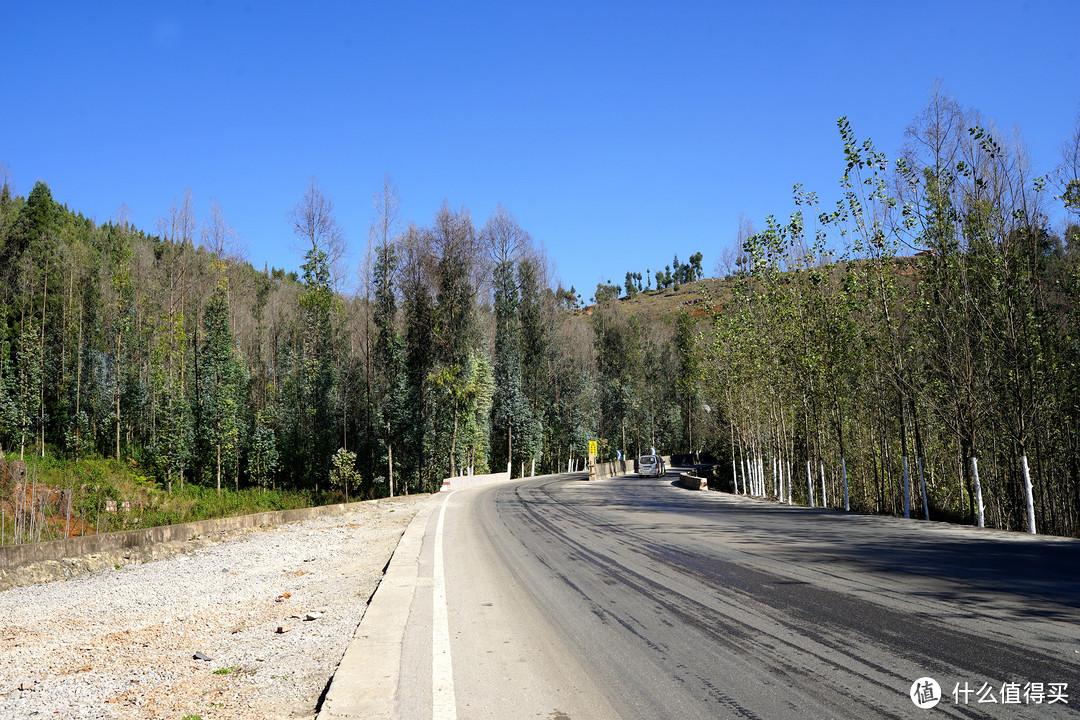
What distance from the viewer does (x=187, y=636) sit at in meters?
6.96

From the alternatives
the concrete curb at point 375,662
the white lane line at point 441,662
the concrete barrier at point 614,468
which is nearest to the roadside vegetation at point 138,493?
the concrete curb at point 375,662

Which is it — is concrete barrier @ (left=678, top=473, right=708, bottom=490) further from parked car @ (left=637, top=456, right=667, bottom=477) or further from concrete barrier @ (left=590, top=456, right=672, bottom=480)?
parked car @ (left=637, top=456, right=667, bottom=477)

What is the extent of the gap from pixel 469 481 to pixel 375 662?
140ft

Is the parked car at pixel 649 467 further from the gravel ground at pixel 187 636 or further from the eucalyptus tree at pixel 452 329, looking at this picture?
the gravel ground at pixel 187 636

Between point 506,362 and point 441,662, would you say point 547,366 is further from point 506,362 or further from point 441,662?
point 441,662

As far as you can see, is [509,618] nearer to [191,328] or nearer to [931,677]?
[931,677]

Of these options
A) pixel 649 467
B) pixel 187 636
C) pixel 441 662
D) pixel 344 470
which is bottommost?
pixel 649 467

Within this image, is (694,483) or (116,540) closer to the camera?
(116,540)

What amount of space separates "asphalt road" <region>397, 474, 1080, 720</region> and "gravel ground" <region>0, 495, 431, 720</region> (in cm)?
101

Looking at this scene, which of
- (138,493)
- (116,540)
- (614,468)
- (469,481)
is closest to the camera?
(116,540)

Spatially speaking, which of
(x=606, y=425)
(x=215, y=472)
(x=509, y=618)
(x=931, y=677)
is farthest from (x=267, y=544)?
(x=606, y=425)

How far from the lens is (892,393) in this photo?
902 inches

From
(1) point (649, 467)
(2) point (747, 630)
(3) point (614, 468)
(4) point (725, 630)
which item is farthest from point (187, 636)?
(3) point (614, 468)

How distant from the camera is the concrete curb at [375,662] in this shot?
448 centimetres
